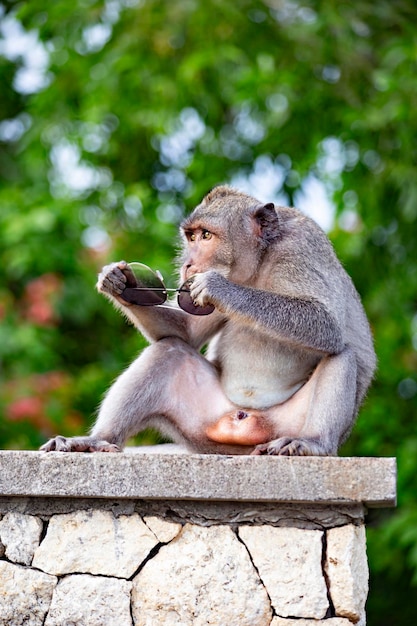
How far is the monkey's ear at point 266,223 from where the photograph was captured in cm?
493

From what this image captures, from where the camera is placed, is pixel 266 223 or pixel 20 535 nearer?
pixel 20 535

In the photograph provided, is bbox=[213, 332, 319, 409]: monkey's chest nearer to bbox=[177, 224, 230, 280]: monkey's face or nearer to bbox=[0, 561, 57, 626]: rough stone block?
bbox=[177, 224, 230, 280]: monkey's face

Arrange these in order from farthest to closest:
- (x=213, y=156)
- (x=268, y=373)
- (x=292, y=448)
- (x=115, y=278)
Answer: (x=213, y=156)
(x=268, y=373)
(x=115, y=278)
(x=292, y=448)

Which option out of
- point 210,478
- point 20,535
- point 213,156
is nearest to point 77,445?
point 20,535

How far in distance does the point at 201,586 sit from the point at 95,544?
428mm

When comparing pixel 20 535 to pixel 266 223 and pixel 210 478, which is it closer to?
pixel 210 478

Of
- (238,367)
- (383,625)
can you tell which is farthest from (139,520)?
(383,625)

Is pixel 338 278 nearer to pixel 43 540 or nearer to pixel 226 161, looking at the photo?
pixel 43 540

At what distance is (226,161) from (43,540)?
19.7 ft

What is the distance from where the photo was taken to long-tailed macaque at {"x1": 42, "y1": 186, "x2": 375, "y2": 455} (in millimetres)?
4566

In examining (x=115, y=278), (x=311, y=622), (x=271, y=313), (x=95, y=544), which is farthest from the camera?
(x=115, y=278)

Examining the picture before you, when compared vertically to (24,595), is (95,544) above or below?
above

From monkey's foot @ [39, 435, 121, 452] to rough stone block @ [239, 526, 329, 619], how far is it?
0.69 m

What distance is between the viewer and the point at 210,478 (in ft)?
13.0
